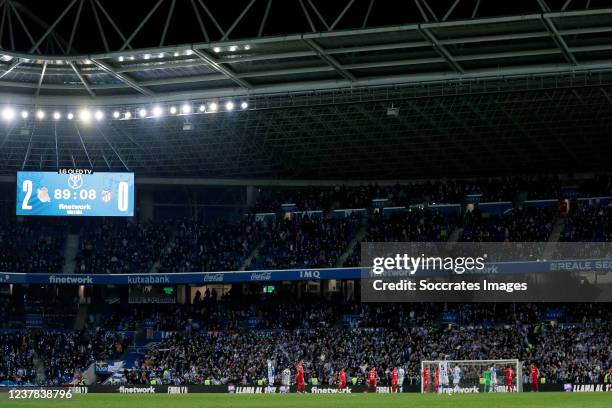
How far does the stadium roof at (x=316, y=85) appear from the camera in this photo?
3619 cm

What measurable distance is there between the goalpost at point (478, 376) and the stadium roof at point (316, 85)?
11.5 meters

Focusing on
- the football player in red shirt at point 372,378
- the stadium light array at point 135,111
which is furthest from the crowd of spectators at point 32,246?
the football player in red shirt at point 372,378

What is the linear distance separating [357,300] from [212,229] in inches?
439

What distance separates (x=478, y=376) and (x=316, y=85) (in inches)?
560

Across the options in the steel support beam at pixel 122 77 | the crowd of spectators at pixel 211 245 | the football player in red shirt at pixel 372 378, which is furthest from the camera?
the crowd of spectators at pixel 211 245

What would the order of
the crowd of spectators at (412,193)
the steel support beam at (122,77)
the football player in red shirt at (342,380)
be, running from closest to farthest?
the steel support beam at (122,77) < the football player in red shirt at (342,380) < the crowd of spectators at (412,193)

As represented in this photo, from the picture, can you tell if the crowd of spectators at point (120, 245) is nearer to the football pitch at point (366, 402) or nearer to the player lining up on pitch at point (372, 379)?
the player lining up on pitch at point (372, 379)

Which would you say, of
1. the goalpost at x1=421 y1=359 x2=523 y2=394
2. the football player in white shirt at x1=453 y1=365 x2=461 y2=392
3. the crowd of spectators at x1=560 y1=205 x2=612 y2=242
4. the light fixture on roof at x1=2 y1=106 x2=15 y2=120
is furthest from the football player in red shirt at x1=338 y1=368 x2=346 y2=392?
the light fixture on roof at x1=2 y1=106 x2=15 y2=120

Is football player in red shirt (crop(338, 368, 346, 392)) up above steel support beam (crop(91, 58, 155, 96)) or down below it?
below

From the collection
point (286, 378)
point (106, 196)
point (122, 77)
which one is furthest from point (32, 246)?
point (122, 77)

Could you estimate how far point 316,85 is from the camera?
135 feet

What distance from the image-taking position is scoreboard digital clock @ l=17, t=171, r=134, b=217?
45.4m

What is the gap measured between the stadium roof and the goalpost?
37.8 ft

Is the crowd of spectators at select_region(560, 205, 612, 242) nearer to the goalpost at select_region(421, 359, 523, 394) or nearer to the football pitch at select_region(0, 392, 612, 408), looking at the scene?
the goalpost at select_region(421, 359, 523, 394)
